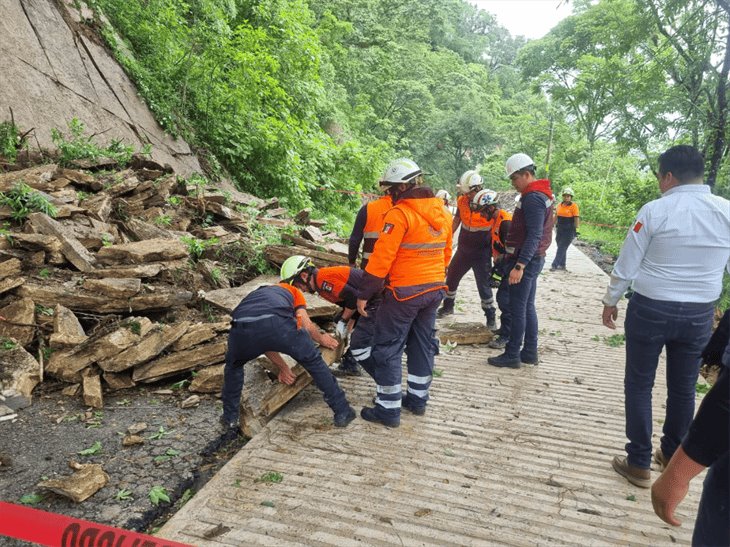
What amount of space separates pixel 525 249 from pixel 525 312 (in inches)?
29.0

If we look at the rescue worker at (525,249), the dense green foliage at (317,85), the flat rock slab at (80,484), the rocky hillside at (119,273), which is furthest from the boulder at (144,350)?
the dense green foliage at (317,85)

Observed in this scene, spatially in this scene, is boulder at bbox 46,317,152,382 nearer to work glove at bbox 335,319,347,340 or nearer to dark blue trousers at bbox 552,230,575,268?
work glove at bbox 335,319,347,340

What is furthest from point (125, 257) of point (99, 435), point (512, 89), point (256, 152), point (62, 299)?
point (512, 89)

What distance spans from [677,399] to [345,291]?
2.74 metres

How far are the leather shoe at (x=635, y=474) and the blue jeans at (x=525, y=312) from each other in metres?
2.06

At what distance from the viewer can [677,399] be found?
327 centimetres

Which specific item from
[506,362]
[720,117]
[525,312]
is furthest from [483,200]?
[720,117]

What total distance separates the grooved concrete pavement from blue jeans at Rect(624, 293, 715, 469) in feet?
1.14

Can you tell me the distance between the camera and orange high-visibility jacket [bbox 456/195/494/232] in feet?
21.6

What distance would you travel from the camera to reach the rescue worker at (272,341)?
368 centimetres

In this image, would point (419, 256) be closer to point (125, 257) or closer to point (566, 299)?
point (125, 257)

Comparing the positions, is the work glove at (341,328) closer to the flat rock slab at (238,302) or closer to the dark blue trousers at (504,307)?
the flat rock slab at (238,302)

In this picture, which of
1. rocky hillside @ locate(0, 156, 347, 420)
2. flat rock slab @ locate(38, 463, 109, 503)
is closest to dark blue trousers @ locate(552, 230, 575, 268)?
rocky hillside @ locate(0, 156, 347, 420)

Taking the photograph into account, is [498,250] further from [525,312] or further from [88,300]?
[88,300]
